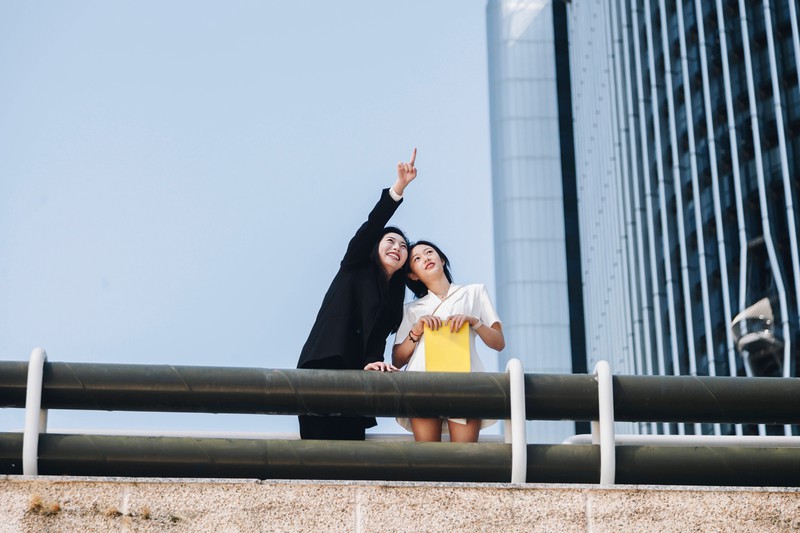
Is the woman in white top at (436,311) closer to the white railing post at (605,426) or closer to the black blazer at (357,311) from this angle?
the black blazer at (357,311)

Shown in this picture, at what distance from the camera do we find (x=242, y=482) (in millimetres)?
4898

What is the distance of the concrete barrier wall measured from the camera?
4816 mm

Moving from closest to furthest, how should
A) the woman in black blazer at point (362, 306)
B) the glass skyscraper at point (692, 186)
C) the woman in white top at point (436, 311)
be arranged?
the woman in black blazer at point (362, 306), the woman in white top at point (436, 311), the glass skyscraper at point (692, 186)

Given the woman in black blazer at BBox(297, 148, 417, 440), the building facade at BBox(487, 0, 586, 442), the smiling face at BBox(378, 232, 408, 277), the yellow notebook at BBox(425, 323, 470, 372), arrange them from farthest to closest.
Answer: the building facade at BBox(487, 0, 586, 442), the smiling face at BBox(378, 232, 408, 277), the yellow notebook at BBox(425, 323, 470, 372), the woman in black blazer at BBox(297, 148, 417, 440)

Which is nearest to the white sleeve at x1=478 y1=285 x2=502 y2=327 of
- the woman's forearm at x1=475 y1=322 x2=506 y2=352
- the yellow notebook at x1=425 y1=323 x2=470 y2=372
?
the woman's forearm at x1=475 y1=322 x2=506 y2=352

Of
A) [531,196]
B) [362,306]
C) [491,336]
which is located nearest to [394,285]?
[362,306]

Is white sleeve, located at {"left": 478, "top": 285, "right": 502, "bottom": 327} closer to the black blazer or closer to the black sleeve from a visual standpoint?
the black blazer

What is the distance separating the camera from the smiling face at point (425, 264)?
7344 millimetres

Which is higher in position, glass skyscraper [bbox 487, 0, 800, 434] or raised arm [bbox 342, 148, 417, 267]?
glass skyscraper [bbox 487, 0, 800, 434]

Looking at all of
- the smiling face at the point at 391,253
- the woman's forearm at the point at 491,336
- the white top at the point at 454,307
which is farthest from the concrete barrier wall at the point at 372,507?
the smiling face at the point at 391,253

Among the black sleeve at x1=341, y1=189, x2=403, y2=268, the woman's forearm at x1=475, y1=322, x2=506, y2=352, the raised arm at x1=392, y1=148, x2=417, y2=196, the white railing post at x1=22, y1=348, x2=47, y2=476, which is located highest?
the raised arm at x1=392, y1=148, x2=417, y2=196

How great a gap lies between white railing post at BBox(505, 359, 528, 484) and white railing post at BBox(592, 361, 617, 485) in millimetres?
290

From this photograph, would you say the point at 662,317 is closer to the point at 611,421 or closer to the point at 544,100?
the point at 544,100

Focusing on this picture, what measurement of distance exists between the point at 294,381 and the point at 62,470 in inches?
37.0
